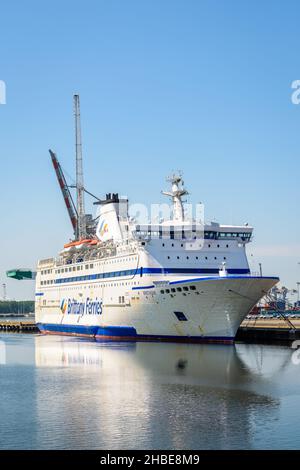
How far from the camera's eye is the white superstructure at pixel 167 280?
145 ft

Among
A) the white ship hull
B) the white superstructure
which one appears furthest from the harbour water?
the white superstructure

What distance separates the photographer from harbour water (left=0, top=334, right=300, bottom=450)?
21875 mm

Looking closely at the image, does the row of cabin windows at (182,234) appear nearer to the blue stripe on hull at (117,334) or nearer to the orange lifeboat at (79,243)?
the blue stripe on hull at (117,334)

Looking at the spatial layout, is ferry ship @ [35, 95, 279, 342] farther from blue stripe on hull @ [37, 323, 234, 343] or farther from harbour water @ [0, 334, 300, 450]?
harbour water @ [0, 334, 300, 450]

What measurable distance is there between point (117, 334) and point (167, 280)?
8.20 meters

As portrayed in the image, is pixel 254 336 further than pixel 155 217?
Yes

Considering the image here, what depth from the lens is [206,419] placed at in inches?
958

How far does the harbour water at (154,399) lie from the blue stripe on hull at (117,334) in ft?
2.50

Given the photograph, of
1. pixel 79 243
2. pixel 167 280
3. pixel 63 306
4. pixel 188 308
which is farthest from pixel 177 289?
pixel 63 306

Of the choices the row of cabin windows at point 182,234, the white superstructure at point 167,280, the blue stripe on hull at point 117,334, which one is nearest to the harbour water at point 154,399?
the blue stripe on hull at point 117,334

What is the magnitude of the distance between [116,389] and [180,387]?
3.02 meters

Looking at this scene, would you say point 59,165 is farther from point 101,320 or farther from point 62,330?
point 101,320

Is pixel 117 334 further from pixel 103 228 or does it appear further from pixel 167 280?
pixel 103 228

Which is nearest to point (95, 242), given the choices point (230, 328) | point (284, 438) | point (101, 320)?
point (101, 320)
